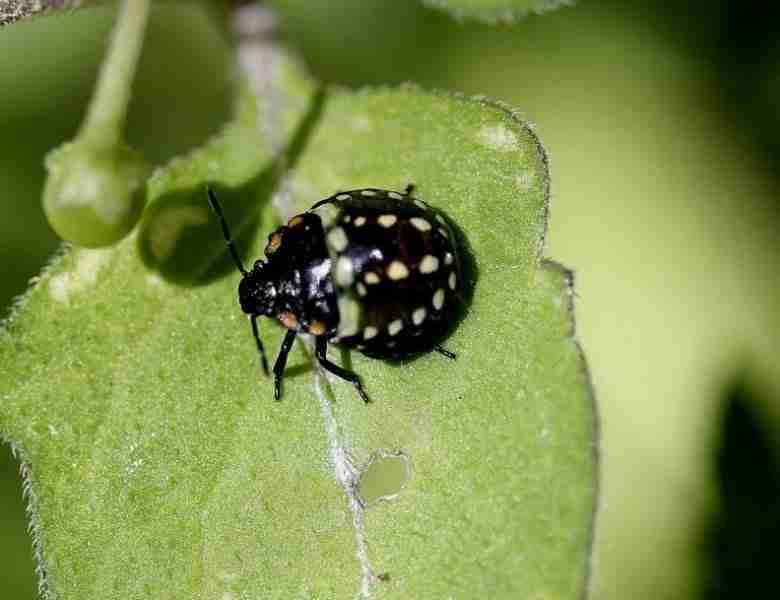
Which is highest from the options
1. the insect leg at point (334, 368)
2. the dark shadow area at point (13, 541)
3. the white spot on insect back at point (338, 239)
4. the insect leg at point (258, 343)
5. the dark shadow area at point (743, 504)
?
the white spot on insect back at point (338, 239)

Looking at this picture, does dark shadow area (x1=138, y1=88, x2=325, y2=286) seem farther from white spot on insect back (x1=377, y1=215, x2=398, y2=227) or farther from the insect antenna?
white spot on insect back (x1=377, y1=215, x2=398, y2=227)

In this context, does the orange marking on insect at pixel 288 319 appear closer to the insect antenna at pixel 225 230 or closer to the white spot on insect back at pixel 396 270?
the insect antenna at pixel 225 230

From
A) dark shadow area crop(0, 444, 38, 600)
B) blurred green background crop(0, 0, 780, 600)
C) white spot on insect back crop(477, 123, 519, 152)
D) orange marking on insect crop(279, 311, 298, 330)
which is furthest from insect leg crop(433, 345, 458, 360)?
dark shadow area crop(0, 444, 38, 600)

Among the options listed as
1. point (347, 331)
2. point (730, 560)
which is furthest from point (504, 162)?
point (730, 560)

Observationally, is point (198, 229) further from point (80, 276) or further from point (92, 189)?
point (92, 189)

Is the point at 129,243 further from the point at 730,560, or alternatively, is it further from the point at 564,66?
the point at 730,560

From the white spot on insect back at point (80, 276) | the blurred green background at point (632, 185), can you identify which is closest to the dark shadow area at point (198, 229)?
the white spot on insect back at point (80, 276)
